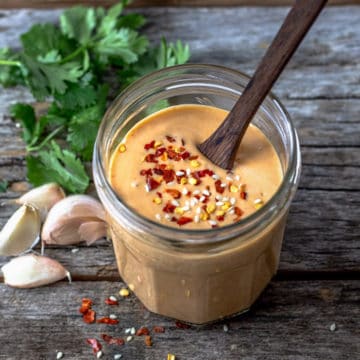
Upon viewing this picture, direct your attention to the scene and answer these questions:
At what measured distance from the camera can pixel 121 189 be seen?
1.33m

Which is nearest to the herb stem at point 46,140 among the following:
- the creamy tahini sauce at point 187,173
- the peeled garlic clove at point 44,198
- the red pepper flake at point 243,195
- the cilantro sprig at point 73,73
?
the cilantro sprig at point 73,73

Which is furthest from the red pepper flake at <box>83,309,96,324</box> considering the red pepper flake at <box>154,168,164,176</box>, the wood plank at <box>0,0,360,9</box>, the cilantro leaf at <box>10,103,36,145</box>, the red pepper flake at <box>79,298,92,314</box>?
the wood plank at <box>0,0,360,9</box>

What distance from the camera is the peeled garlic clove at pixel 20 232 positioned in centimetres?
154

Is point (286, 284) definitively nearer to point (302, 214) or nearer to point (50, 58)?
point (302, 214)

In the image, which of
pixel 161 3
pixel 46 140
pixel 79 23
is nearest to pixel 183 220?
pixel 46 140

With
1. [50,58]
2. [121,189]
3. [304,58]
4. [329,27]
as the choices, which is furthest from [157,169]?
[329,27]

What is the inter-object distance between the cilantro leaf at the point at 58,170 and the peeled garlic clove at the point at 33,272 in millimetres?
179

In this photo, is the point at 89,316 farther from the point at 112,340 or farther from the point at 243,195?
the point at 243,195

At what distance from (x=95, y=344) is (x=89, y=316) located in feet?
0.20

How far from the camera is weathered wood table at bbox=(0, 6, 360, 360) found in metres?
1.44

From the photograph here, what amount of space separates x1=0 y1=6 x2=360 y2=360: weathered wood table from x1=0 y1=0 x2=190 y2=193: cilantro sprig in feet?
0.22

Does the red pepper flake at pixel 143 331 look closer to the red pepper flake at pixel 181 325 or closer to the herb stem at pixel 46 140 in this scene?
the red pepper flake at pixel 181 325

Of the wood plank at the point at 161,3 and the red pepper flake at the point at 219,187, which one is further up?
the wood plank at the point at 161,3

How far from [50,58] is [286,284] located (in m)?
0.77
